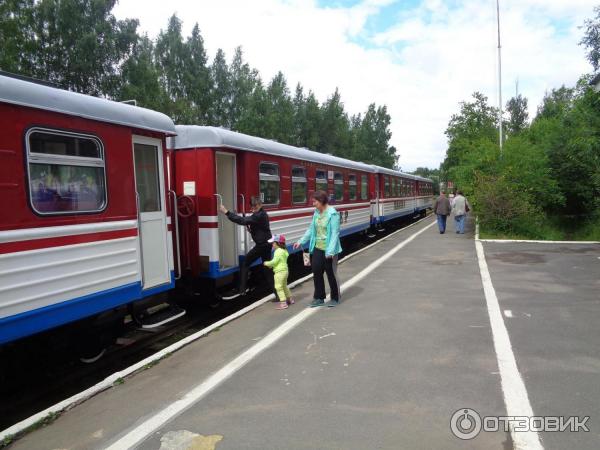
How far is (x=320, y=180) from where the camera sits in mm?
12203

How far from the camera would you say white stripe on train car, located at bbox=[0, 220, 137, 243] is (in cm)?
408

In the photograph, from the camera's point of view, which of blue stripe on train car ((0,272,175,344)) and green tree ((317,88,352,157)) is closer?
blue stripe on train car ((0,272,175,344))

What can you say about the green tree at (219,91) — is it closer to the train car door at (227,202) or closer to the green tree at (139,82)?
the green tree at (139,82)

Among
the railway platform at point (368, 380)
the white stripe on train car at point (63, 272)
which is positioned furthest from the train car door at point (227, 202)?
the white stripe on train car at point (63, 272)

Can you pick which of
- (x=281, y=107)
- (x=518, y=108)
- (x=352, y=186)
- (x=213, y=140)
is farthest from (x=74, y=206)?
(x=518, y=108)

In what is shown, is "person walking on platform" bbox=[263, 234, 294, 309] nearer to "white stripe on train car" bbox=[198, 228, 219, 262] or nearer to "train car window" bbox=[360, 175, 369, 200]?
"white stripe on train car" bbox=[198, 228, 219, 262]

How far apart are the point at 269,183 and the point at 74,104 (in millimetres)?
4647

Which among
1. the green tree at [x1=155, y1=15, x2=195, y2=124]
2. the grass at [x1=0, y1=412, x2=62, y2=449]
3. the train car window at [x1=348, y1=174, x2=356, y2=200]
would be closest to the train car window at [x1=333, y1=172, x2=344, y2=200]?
the train car window at [x1=348, y1=174, x2=356, y2=200]

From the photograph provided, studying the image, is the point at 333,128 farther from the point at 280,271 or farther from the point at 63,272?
the point at 63,272

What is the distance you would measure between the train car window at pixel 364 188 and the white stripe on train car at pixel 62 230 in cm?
1172

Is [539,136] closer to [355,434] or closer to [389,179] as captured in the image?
[389,179]

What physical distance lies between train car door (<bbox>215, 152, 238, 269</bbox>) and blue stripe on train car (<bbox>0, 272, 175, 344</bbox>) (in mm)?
2395

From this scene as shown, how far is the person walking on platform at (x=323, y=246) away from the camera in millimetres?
6898

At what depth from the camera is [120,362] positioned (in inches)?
238
